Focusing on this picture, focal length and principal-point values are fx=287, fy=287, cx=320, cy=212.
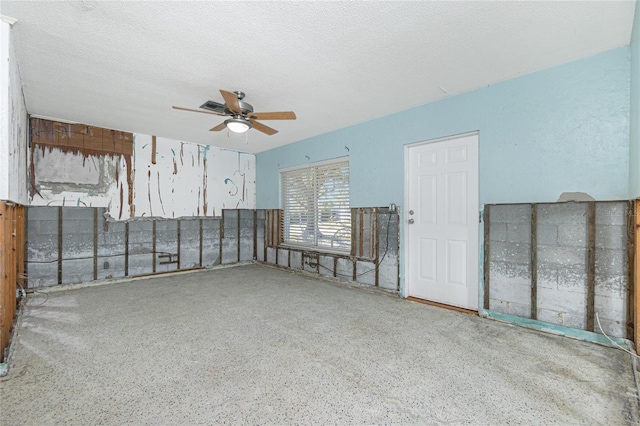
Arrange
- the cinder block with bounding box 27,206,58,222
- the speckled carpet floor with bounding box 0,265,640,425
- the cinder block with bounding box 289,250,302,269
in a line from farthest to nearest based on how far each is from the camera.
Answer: the cinder block with bounding box 289,250,302,269, the cinder block with bounding box 27,206,58,222, the speckled carpet floor with bounding box 0,265,640,425

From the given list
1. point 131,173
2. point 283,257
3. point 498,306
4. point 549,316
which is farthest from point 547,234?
point 131,173

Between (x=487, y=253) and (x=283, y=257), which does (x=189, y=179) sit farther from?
(x=487, y=253)

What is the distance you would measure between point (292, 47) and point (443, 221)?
8.72ft

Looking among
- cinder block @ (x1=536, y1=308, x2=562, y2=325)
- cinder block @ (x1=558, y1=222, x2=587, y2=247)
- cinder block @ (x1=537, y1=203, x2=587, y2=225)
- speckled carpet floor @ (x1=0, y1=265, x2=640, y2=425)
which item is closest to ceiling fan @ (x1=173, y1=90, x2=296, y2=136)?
speckled carpet floor @ (x1=0, y1=265, x2=640, y2=425)

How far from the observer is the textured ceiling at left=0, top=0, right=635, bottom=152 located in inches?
80.7

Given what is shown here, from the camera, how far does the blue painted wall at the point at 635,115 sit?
2066mm

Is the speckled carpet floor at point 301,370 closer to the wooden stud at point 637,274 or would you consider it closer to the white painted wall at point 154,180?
the wooden stud at point 637,274

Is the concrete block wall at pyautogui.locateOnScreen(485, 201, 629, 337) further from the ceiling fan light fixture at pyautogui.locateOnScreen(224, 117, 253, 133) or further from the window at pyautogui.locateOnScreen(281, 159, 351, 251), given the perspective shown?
the ceiling fan light fixture at pyautogui.locateOnScreen(224, 117, 253, 133)

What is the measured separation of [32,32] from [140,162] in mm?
3164

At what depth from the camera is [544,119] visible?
2.86m

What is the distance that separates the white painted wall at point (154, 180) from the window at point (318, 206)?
121 centimetres

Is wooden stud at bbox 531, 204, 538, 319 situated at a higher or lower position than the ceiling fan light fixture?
lower

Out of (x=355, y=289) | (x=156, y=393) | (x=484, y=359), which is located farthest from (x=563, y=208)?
(x=156, y=393)

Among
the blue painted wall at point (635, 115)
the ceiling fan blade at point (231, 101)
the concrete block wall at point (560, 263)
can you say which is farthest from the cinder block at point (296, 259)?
the blue painted wall at point (635, 115)
